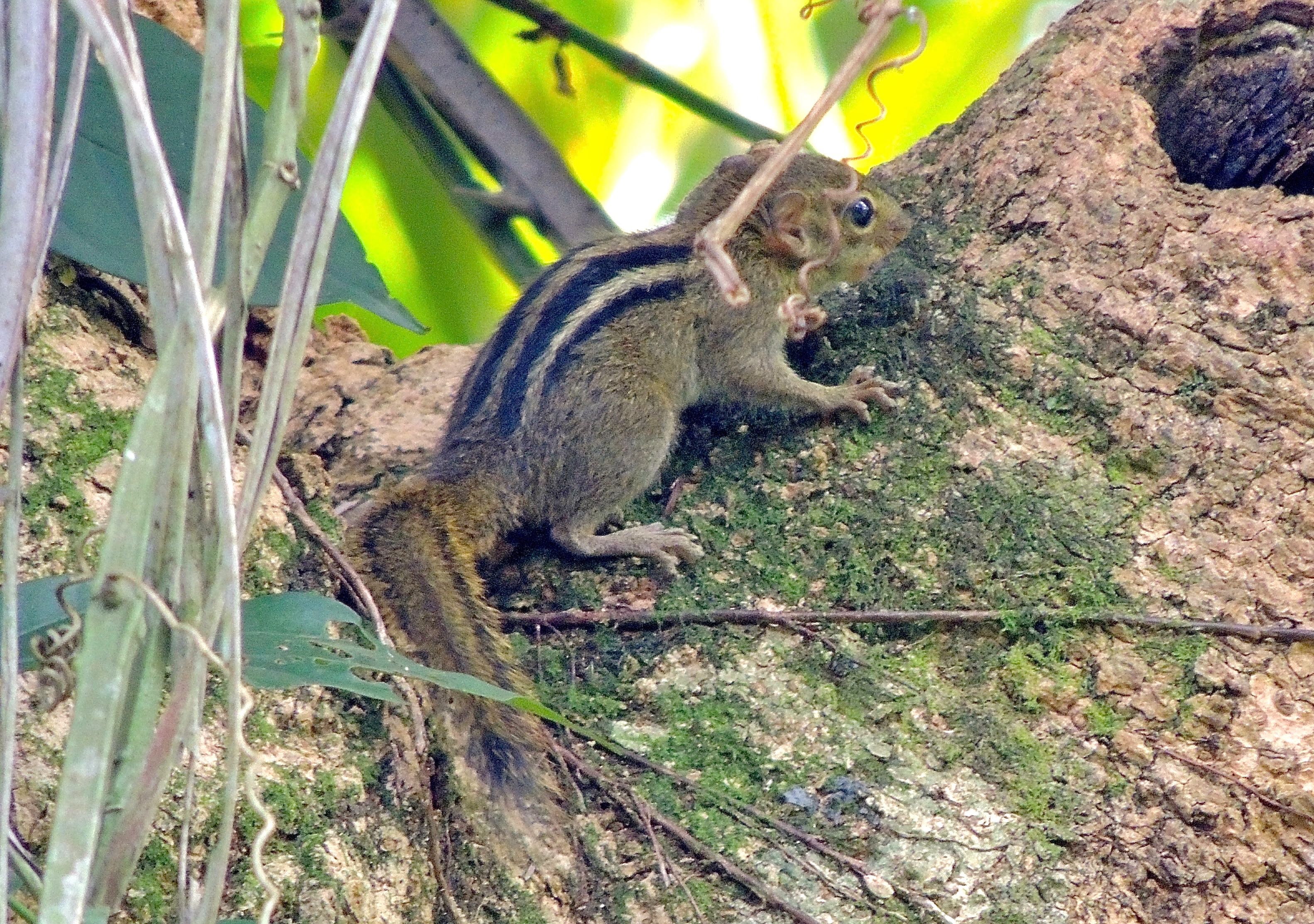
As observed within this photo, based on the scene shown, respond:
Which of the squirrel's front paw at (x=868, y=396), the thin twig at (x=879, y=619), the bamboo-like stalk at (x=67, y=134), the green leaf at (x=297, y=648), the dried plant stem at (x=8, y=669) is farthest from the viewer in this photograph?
the squirrel's front paw at (x=868, y=396)

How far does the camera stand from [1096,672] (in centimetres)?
232

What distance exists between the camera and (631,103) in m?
5.09

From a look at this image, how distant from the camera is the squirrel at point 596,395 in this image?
2715 millimetres

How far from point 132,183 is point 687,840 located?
1.38m

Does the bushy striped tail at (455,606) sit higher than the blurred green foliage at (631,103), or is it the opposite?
the blurred green foliage at (631,103)

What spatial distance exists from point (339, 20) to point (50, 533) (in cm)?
269

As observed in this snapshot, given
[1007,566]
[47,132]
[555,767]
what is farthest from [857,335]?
[47,132]

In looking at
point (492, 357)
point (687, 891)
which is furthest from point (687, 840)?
point (492, 357)

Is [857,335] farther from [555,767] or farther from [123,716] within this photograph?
[123,716]

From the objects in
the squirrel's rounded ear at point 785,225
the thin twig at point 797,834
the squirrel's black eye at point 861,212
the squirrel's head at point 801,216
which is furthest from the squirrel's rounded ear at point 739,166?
the thin twig at point 797,834

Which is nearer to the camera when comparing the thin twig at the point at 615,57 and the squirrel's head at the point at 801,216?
the squirrel's head at the point at 801,216

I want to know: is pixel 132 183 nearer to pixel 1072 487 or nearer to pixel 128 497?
pixel 128 497

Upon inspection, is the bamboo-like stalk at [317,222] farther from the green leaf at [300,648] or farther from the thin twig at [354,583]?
the thin twig at [354,583]

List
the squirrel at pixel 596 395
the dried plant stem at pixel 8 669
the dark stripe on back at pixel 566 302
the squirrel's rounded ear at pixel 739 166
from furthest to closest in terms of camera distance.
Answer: the squirrel's rounded ear at pixel 739 166
the dark stripe on back at pixel 566 302
the squirrel at pixel 596 395
the dried plant stem at pixel 8 669
